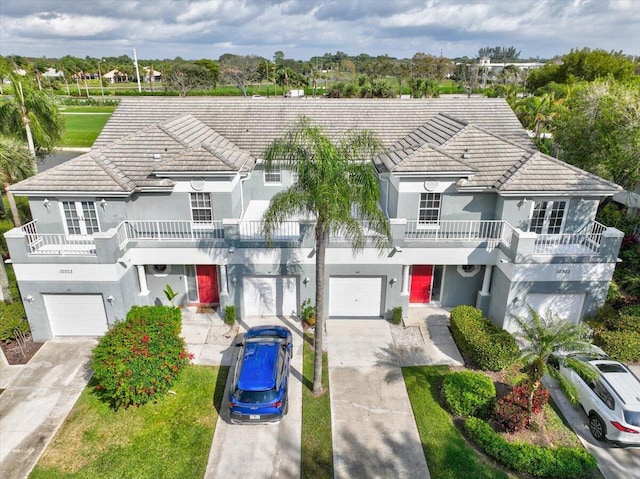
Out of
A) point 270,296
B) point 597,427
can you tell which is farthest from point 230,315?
point 597,427

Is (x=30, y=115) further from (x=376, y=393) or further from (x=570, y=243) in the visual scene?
(x=570, y=243)

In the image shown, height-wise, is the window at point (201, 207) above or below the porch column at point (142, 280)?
above


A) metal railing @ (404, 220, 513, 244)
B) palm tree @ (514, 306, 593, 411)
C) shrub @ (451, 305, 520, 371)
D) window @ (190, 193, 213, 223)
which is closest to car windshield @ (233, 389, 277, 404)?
palm tree @ (514, 306, 593, 411)

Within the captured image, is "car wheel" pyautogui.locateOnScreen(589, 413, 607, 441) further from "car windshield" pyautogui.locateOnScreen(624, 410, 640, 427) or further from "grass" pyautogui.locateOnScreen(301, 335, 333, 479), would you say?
"grass" pyautogui.locateOnScreen(301, 335, 333, 479)

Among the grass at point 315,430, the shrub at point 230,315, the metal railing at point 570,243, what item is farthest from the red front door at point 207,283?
the metal railing at point 570,243

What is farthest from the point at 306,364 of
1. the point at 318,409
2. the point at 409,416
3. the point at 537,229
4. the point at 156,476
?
the point at 537,229

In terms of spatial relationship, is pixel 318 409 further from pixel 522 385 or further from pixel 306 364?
pixel 522 385

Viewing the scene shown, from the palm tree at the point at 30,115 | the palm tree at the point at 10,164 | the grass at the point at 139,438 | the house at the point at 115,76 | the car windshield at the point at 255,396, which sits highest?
the house at the point at 115,76

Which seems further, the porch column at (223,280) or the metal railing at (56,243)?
the porch column at (223,280)

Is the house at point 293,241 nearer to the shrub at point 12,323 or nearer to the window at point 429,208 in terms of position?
the window at point 429,208
